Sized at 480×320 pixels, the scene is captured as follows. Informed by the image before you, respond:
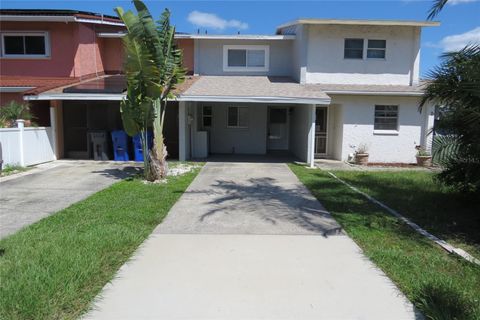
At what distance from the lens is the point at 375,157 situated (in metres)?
16.5

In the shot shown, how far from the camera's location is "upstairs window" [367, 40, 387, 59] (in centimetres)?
1697

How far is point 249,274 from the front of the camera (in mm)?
4785

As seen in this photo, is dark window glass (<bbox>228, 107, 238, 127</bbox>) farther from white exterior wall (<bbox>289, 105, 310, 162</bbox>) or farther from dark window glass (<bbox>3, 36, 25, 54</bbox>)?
dark window glass (<bbox>3, 36, 25, 54</bbox>)

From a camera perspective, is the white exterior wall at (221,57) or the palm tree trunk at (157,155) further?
the white exterior wall at (221,57)

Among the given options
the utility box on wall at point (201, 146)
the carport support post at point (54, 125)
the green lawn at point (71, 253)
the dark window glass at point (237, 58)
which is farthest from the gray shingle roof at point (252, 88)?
the green lawn at point (71, 253)

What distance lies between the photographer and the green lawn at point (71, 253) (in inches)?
154

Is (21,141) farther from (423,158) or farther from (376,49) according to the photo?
(423,158)

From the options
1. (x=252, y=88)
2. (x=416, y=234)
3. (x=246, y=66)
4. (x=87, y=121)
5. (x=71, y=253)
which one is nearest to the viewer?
(x=71, y=253)

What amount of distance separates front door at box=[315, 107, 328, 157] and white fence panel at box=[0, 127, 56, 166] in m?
10.6

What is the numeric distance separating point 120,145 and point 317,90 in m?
7.82

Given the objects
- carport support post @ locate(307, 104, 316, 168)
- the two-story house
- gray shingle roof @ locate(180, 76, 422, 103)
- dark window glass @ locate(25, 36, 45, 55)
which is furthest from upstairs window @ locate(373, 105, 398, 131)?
dark window glass @ locate(25, 36, 45, 55)

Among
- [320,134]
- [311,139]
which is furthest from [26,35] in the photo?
[320,134]

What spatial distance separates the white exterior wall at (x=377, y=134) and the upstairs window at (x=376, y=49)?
81.3 inches

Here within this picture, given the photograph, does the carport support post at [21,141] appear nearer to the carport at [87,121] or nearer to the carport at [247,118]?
the carport at [87,121]
